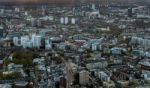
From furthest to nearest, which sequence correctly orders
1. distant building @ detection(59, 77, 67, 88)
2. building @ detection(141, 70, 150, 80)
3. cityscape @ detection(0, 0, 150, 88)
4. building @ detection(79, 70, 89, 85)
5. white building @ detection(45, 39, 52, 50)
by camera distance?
white building @ detection(45, 39, 52, 50)
building @ detection(141, 70, 150, 80)
cityscape @ detection(0, 0, 150, 88)
building @ detection(79, 70, 89, 85)
distant building @ detection(59, 77, 67, 88)

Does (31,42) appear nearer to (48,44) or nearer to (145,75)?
(48,44)

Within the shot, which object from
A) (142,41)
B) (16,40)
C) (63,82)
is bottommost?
(142,41)

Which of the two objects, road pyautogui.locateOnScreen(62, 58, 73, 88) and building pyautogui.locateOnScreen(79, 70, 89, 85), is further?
building pyautogui.locateOnScreen(79, 70, 89, 85)

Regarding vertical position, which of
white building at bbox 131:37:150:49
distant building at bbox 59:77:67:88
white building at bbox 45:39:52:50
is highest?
distant building at bbox 59:77:67:88

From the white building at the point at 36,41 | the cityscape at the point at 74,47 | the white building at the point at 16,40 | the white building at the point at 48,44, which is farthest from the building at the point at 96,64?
the white building at the point at 16,40

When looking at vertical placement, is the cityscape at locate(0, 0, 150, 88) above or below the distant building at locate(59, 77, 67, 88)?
below

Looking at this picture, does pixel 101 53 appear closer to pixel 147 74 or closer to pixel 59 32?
pixel 147 74

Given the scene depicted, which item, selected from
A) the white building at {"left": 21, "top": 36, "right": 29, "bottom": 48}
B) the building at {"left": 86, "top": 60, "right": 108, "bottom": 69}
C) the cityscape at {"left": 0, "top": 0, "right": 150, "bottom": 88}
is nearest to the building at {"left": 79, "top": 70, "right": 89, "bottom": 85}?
the cityscape at {"left": 0, "top": 0, "right": 150, "bottom": 88}

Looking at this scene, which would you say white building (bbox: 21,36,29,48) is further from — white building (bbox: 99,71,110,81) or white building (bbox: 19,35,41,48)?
white building (bbox: 99,71,110,81)

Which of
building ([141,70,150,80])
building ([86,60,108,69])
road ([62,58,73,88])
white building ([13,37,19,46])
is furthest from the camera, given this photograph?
white building ([13,37,19,46])

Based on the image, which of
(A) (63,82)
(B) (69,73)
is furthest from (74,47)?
(A) (63,82)
